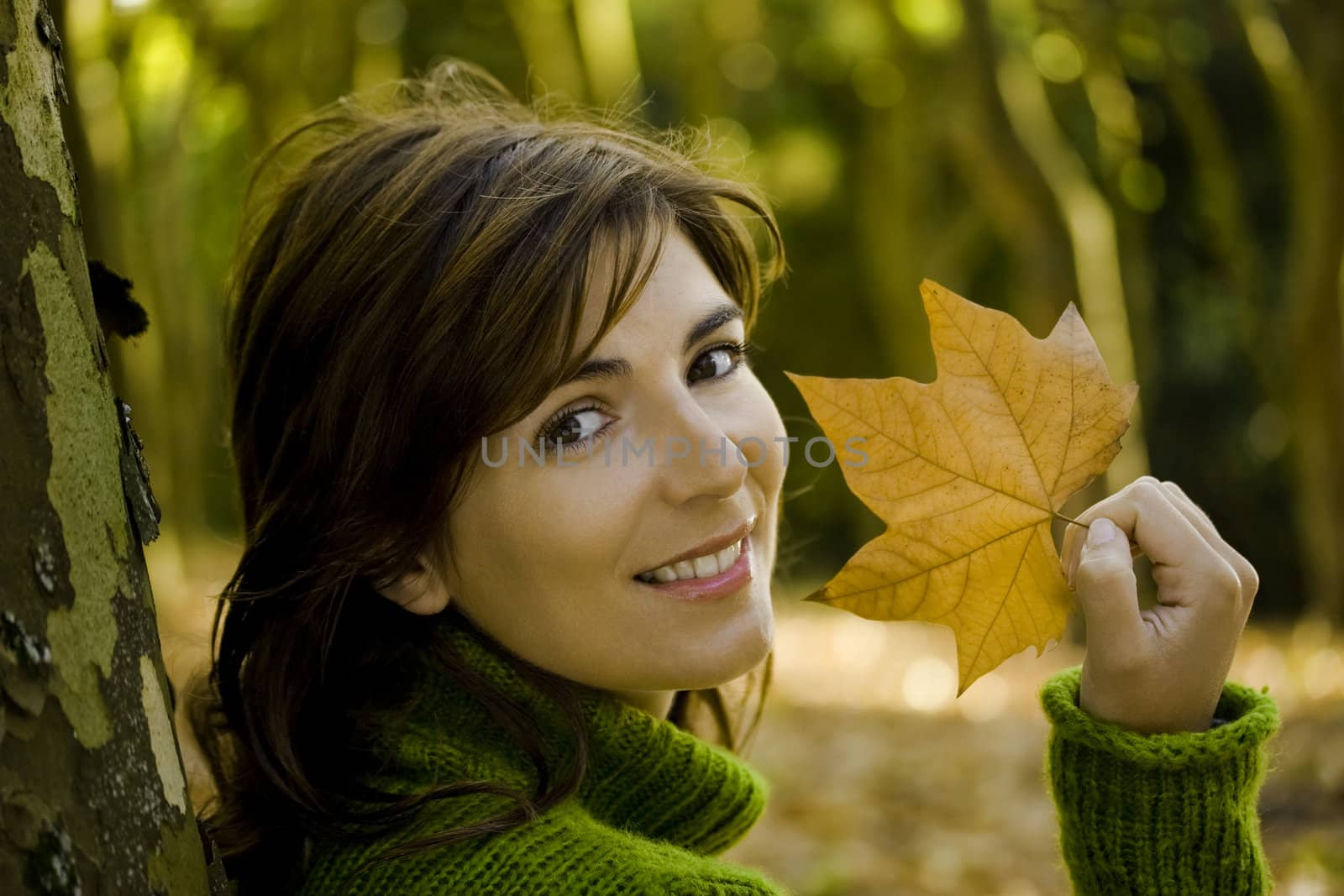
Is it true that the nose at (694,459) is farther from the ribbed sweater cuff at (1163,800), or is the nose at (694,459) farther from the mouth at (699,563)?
the ribbed sweater cuff at (1163,800)

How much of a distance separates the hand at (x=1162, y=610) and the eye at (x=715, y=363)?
57 cm

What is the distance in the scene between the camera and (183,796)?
4.06ft

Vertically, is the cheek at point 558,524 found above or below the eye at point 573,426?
below

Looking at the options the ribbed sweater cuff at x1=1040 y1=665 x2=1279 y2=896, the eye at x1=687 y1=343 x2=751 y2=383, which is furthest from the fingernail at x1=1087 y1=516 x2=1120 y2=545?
the eye at x1=687 y1=343 x2=751 y2=383

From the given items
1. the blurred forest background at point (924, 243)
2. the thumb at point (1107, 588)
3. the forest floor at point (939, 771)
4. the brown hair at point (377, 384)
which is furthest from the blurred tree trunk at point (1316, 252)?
the thumb at point (1107, 588)

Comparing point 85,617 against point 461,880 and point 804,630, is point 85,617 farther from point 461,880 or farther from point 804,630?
point 804,630

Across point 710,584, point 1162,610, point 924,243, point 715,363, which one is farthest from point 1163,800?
point 924,243

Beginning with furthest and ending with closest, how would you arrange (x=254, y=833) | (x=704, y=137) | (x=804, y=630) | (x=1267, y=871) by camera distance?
(x=804, y=630)
(x=704, y=137)
(x=254, y=833)
(x=1267, y=871)

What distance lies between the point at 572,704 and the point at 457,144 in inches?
34.7

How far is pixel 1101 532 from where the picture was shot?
1573mm

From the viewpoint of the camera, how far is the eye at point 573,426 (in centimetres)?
169

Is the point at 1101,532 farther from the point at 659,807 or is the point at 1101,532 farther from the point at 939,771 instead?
the point at 939,771

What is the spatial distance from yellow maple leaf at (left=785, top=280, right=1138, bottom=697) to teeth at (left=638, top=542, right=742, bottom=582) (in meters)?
0.22

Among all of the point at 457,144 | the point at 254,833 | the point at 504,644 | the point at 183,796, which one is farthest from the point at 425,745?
the point at 457,144
